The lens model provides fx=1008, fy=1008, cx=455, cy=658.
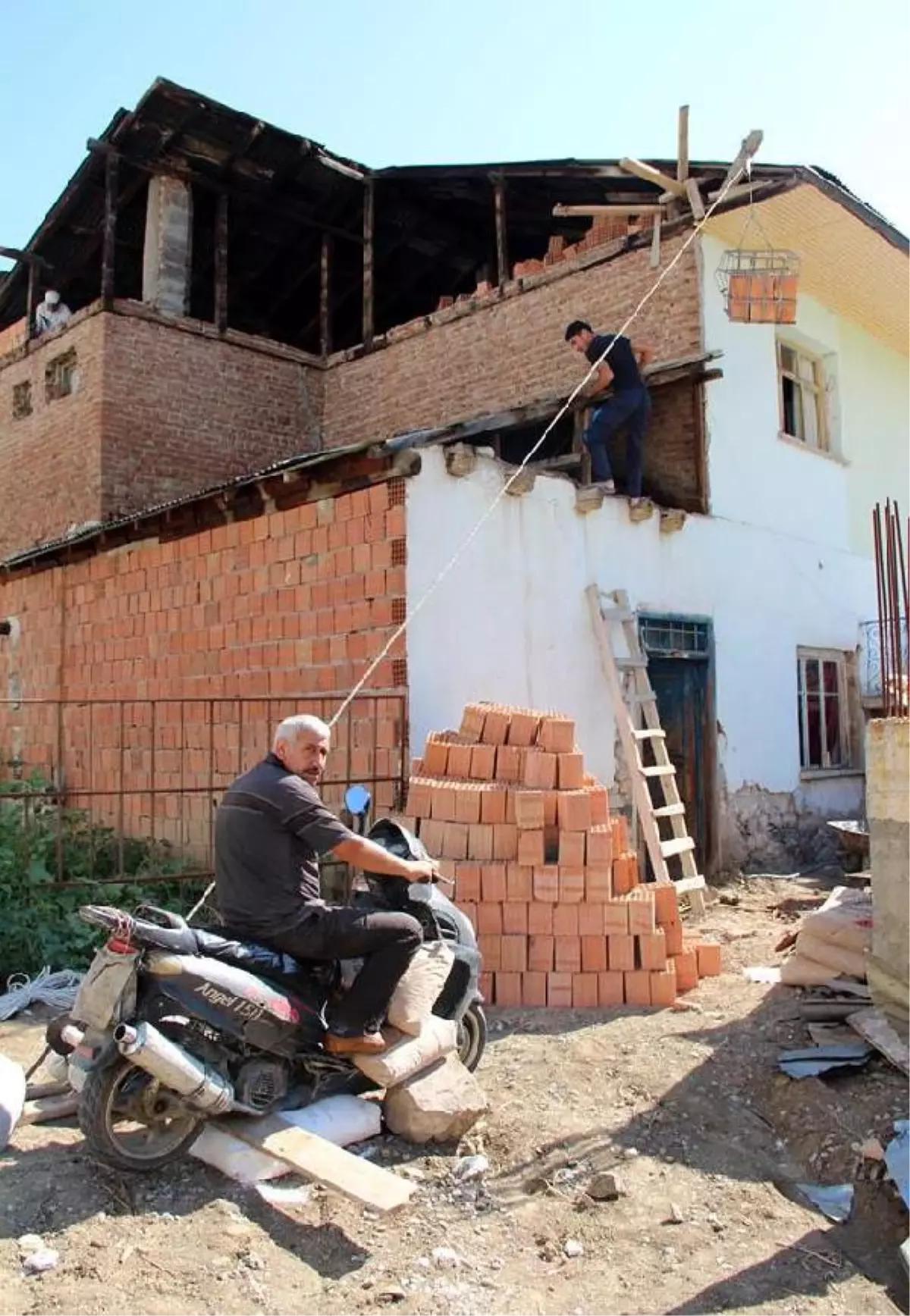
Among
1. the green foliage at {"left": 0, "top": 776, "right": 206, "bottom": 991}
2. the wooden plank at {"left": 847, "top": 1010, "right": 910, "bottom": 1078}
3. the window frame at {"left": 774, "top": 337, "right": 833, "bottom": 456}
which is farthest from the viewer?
the window frame at {"left": 774, "top": 337, "right": 833, "bottom": 456}

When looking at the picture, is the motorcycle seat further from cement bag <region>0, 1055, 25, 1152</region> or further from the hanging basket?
the hanging basket

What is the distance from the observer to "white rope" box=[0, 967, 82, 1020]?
5660 mm

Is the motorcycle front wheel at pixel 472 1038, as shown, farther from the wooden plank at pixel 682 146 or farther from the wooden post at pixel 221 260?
the wooden post at pixel 221 260

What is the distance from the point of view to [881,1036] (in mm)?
4605

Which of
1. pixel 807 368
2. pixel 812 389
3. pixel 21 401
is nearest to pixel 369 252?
pixel 21 401

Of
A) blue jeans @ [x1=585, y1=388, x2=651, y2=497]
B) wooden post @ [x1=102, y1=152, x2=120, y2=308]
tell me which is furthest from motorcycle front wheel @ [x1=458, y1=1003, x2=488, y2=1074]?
wooden post @ [x1=102, y1=152, x2=120, y2=308]

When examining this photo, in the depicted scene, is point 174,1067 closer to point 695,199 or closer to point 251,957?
point 251,957

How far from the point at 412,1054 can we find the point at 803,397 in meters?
9.89

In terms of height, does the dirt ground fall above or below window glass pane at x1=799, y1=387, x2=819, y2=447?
below

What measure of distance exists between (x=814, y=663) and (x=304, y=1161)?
9.00 metres

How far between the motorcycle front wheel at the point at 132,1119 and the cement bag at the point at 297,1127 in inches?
3.9

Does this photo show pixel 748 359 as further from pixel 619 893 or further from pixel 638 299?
pixel 619 893

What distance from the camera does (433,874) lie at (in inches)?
158

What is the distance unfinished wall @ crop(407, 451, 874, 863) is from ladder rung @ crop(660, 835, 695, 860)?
0.79 m
